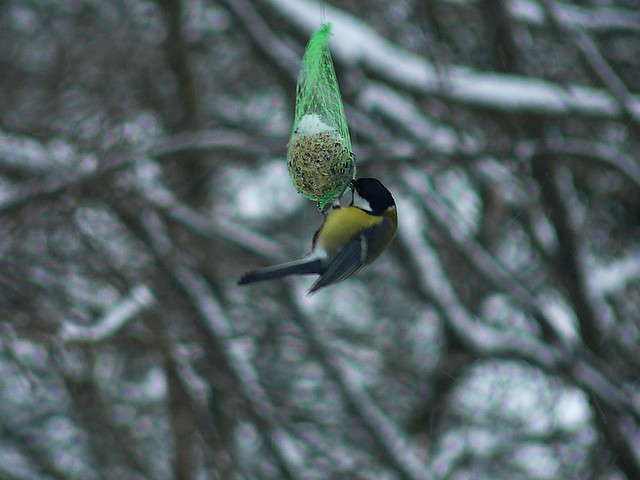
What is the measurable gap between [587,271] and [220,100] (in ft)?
11.7

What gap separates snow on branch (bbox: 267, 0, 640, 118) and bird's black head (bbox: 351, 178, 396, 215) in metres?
2.46

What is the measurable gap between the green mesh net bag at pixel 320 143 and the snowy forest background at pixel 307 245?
1.80 m

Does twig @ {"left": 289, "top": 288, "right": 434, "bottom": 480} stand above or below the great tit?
below

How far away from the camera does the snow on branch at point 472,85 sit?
17.3ft

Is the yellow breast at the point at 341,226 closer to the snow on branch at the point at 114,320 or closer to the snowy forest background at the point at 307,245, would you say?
the snowy forest background at the point at 307,245

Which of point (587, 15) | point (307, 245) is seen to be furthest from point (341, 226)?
point (307, 245)

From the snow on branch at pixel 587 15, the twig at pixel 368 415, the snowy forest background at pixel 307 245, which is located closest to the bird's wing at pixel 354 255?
the snowy forest background at pixel 307 245

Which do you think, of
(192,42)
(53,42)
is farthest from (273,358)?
(53,42)

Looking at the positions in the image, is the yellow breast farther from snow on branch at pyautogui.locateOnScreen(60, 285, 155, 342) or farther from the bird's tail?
snow on branch at pyautogui.locateOnScreen(60, 285, 155, 342)

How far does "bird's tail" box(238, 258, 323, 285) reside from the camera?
7.27 ft

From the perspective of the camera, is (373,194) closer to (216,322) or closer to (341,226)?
(341,226)

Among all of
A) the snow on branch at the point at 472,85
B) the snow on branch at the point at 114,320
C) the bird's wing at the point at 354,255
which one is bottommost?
the snow on branch at the point at 114,320

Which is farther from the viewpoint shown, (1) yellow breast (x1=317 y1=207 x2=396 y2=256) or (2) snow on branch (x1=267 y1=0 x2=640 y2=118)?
(2) snow on branch (x1=267 y1=0 x2=640 y2=118)

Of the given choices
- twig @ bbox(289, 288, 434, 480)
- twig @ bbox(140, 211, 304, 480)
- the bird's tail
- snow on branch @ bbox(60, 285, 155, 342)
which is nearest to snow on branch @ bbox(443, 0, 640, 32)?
twig @ bbox(289, 288, 434, 480)
